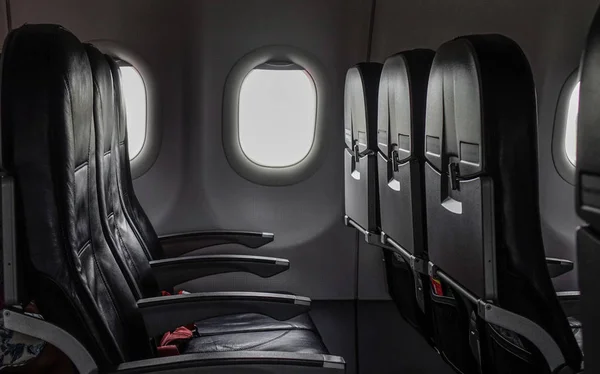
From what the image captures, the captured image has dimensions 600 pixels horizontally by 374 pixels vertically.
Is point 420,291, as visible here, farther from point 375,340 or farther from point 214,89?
point 214,89

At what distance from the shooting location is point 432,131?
2.26 meters

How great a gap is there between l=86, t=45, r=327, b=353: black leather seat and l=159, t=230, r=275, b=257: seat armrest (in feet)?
1.96

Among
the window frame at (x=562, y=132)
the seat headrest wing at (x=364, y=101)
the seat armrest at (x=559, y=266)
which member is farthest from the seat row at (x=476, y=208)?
the window frame at (x=562, y=132)

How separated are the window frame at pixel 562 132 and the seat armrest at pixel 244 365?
3.05 meters

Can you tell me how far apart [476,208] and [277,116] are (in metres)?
2.64

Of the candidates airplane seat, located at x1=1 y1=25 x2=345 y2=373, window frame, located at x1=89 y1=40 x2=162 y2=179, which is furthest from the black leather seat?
window frame, located at x1=89 y1=40 x2=162 y2=179

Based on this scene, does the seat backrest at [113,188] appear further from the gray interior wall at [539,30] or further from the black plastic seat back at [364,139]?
the gray interior wall at [539,30]

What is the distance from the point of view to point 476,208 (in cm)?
191

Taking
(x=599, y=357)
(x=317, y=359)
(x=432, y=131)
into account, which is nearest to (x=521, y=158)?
(x=432, y=131)

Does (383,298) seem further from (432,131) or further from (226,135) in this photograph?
(432,131)

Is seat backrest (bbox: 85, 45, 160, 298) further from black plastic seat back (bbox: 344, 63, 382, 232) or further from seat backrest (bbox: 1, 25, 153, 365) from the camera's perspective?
black plastic seat back (bbox: 344, 63, 382, 232)

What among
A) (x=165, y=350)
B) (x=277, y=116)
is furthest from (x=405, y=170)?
(x=277, y=116)

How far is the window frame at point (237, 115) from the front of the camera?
436 cm

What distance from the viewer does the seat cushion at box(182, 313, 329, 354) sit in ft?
9.20
